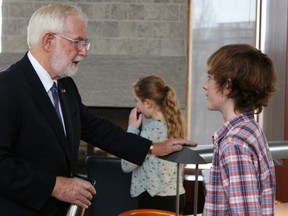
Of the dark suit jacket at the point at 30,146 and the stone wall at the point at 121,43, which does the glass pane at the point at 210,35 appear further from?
the dark suit jacket at the point at 30,146

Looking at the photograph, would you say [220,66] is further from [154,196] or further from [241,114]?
[154,196]

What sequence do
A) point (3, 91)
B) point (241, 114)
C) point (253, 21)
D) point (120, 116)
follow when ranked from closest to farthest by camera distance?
point (241, 114)
point (3, 91)
point (253, 21)
point (120, 116)

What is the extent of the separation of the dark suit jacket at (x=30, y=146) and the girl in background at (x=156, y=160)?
1.15 m

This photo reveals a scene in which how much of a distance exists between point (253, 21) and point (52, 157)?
392 cm

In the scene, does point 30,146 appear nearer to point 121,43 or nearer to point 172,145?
point 172,145

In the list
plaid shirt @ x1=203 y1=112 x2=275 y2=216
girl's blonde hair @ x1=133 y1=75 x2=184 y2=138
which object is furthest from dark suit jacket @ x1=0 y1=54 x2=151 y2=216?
girl's blonde hair @ x1=133 y1=75 x2=184 y2=138

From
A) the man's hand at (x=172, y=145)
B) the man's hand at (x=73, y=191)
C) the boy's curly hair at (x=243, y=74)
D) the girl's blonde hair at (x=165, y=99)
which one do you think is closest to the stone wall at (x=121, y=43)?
the girl's blonde hair at (x=165, y=99)

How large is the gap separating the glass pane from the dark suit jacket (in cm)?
366

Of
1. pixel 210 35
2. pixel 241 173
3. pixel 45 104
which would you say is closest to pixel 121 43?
pixel 210 35

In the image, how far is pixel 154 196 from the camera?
10.8ft

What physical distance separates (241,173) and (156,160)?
182 centimetres

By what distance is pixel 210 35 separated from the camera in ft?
18.7

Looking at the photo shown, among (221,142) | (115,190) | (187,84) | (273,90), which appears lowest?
(115,190)

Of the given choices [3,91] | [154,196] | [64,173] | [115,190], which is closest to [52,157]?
[64,173]
